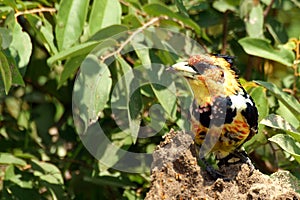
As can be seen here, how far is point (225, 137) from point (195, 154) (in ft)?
0.36

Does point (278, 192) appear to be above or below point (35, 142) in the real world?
above

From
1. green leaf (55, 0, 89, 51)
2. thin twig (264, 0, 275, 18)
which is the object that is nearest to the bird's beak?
green leaf (55, 0, 89, 51)

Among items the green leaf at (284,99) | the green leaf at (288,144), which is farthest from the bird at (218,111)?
the green leaf at (284,99)

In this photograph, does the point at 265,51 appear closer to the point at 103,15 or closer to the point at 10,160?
the point at 103,15

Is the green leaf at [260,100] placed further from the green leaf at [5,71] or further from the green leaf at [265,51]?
the green leaf at [5,71]

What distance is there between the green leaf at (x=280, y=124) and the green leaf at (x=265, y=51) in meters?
0.51

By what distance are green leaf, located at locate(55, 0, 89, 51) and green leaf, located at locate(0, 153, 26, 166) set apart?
0.57 metres

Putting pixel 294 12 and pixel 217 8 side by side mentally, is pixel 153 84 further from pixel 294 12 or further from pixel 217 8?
pixel 294 12

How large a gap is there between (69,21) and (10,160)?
653 mm

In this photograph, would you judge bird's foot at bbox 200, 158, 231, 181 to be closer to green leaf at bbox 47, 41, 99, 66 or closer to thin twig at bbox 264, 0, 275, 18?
green leaf at bbox 47, 41, 99, 66

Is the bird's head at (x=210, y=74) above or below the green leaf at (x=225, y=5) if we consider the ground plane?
above

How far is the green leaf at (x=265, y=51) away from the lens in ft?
10.8

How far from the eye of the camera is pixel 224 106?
100 inches

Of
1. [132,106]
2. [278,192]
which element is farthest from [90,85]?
[278,192]
